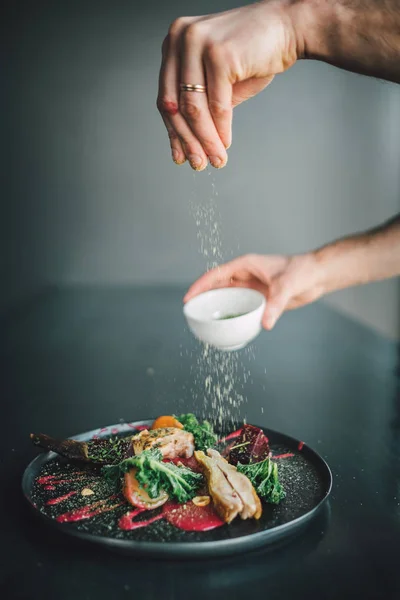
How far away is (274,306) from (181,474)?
15.5 inches

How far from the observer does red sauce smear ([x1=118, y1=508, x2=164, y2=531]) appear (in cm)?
→ 126

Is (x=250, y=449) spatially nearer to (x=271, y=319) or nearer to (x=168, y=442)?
(x=168, y=442)

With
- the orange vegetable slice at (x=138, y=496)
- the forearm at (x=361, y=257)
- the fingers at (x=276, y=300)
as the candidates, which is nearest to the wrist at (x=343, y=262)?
the forearm at (x=361, y=257)

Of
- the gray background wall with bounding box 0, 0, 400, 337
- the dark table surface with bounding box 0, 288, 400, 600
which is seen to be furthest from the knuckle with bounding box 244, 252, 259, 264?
the gray background wall with bounding box 0, 0, 400, 337

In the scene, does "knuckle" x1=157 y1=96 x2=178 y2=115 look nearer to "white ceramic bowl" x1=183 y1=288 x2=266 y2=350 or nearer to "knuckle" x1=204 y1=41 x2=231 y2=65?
"knuckle" x1=204 y1=41 x2=231 y2=65

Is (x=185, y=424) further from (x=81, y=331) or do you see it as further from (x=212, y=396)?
(x=81, y=331)

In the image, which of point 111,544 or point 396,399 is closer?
point 111,544

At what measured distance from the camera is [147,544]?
116 cm

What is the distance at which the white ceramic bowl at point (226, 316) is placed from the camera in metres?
1.32

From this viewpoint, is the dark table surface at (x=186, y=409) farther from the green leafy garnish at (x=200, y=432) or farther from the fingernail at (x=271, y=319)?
the fingernail at (x=271, y=319)

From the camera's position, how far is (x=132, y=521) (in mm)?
1283

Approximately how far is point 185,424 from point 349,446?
16.9 inches

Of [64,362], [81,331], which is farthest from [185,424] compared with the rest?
[81,331]

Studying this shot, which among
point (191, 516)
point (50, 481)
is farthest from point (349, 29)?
point (50, 481)
